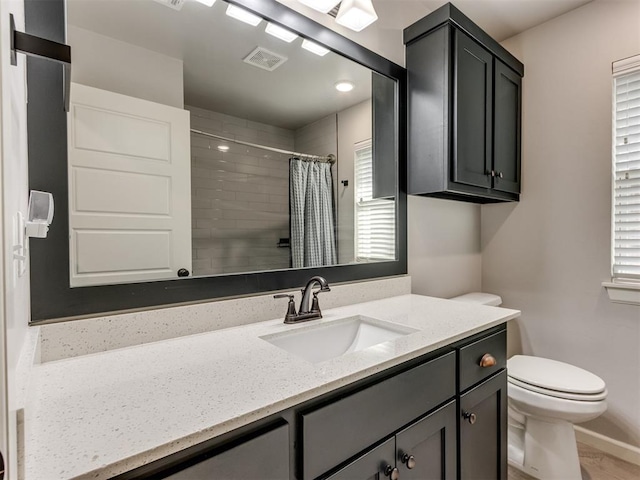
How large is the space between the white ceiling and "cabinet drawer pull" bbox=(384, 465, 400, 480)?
126 cm

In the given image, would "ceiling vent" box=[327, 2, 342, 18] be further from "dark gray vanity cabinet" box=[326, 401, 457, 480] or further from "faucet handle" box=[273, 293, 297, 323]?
"dark gray vanity cabinet" box=[326, 401, 457, 480]

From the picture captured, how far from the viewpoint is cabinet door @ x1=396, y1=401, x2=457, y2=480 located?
888 mm

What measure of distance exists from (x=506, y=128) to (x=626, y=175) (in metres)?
0.66

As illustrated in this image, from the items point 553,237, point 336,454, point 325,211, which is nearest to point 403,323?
point 336,454

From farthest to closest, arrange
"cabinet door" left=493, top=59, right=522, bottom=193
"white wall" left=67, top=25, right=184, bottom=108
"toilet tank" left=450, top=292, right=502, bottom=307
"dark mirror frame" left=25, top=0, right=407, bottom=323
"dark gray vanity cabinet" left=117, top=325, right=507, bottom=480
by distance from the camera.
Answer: "toilet tank" left=450, top=292, right=502, bottom=307 < "cabinet door" left=493, top=59, right=522, bottom=193 < "white wall" left=67, top=25, right=184, bottom=108 < "dark mirror frame" left=25, top=0, right=407, bottom=323 < "dark gray vanity cabinet" left=117, top=325, right=507, bottom=480

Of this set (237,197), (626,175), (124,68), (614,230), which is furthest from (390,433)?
(626,175)

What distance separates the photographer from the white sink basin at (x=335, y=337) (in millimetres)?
1116

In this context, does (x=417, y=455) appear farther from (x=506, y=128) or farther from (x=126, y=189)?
(x=506, y=128)

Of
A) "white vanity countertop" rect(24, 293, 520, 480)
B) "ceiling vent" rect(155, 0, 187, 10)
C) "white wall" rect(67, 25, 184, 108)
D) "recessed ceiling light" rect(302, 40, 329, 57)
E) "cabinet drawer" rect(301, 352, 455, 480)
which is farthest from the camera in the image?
"recessed ceiling light" rect(302, 40, 329, 57)

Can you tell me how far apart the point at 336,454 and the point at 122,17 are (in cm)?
137

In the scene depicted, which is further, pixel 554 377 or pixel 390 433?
pixel 554 377

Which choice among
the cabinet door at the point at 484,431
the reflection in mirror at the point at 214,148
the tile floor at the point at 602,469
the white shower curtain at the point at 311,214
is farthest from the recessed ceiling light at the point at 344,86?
the tile floor at the point at 602,469

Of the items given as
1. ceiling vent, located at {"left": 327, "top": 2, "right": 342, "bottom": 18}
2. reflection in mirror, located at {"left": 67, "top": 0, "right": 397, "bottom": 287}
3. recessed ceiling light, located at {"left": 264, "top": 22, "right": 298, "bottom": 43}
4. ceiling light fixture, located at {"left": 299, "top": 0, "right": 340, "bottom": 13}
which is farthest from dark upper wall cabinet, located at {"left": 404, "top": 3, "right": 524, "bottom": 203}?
recessed ceiling light, located at {"left": 264, "top": 22, "right": 298, "bottom": 43}

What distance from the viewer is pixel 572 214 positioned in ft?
6.37
